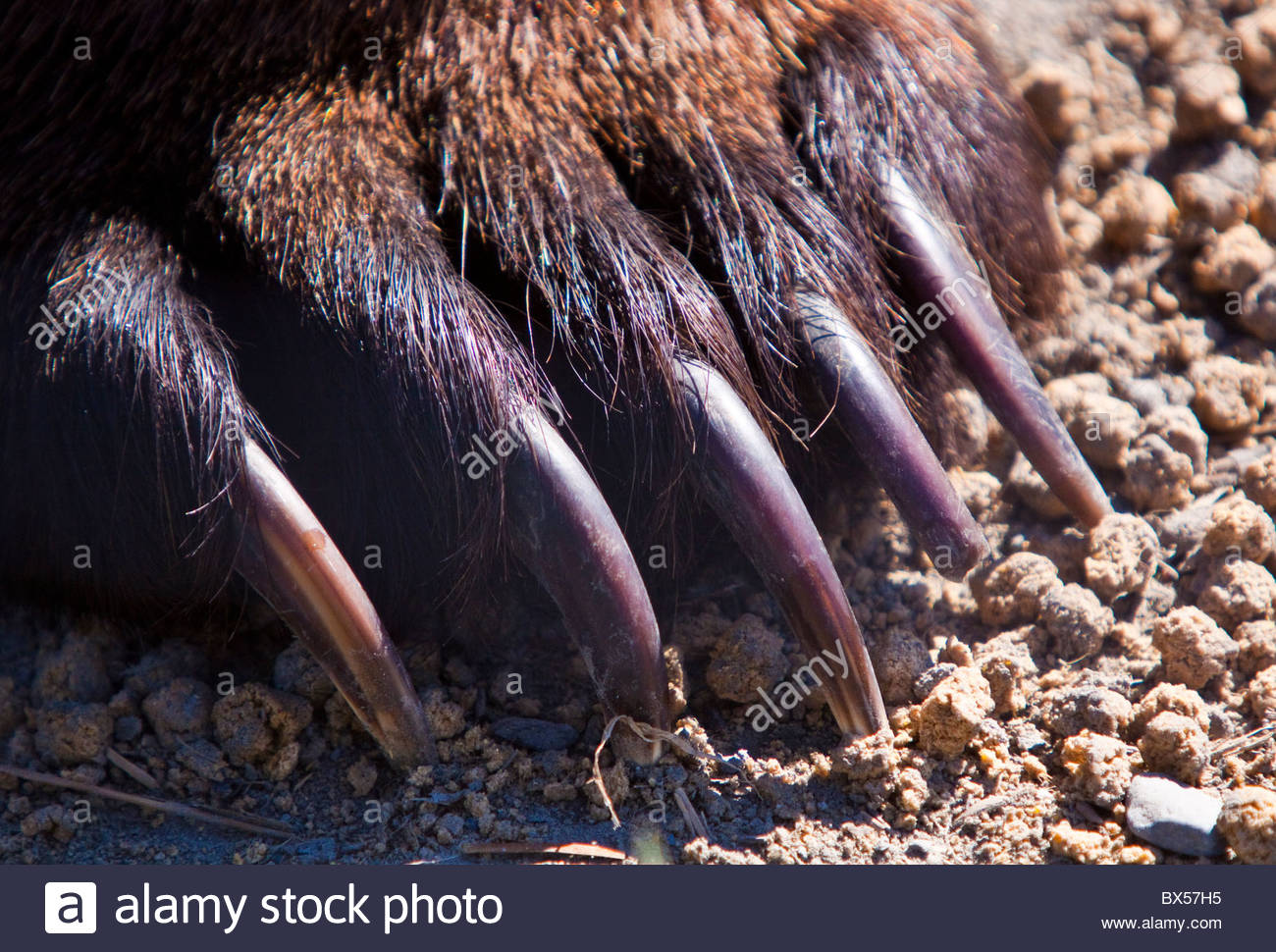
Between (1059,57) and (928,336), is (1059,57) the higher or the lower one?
the higher one

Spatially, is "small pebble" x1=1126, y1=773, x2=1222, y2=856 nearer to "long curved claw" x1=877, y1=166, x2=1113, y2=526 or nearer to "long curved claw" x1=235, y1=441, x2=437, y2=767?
"long curved claw" x1=877, y1=166, x2=1113, y2=526

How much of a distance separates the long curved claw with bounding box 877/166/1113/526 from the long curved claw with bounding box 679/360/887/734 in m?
0.34

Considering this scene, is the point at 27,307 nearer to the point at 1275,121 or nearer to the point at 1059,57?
the point at 1059,57

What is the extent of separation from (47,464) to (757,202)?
0.90 metres

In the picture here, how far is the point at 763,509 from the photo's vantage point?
1508 mm

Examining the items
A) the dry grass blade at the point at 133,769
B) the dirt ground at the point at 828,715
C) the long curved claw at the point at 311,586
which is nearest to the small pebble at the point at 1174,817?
the dirt ground at the point at 828,715

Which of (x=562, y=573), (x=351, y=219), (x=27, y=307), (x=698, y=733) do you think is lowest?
(x=698, y=733)

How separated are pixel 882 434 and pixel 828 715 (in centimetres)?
38

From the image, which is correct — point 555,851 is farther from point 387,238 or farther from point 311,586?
point 387,238

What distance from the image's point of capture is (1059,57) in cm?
250

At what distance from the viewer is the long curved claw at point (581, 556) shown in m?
1.46

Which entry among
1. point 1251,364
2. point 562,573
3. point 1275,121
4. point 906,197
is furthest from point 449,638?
point 1275,121

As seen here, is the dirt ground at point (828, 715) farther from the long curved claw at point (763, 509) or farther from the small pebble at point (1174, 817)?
the long curved claw at point (763, 509)

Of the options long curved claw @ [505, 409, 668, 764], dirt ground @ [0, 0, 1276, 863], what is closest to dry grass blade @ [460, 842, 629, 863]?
dirt ground @ [0, 0, 1276, 863]
